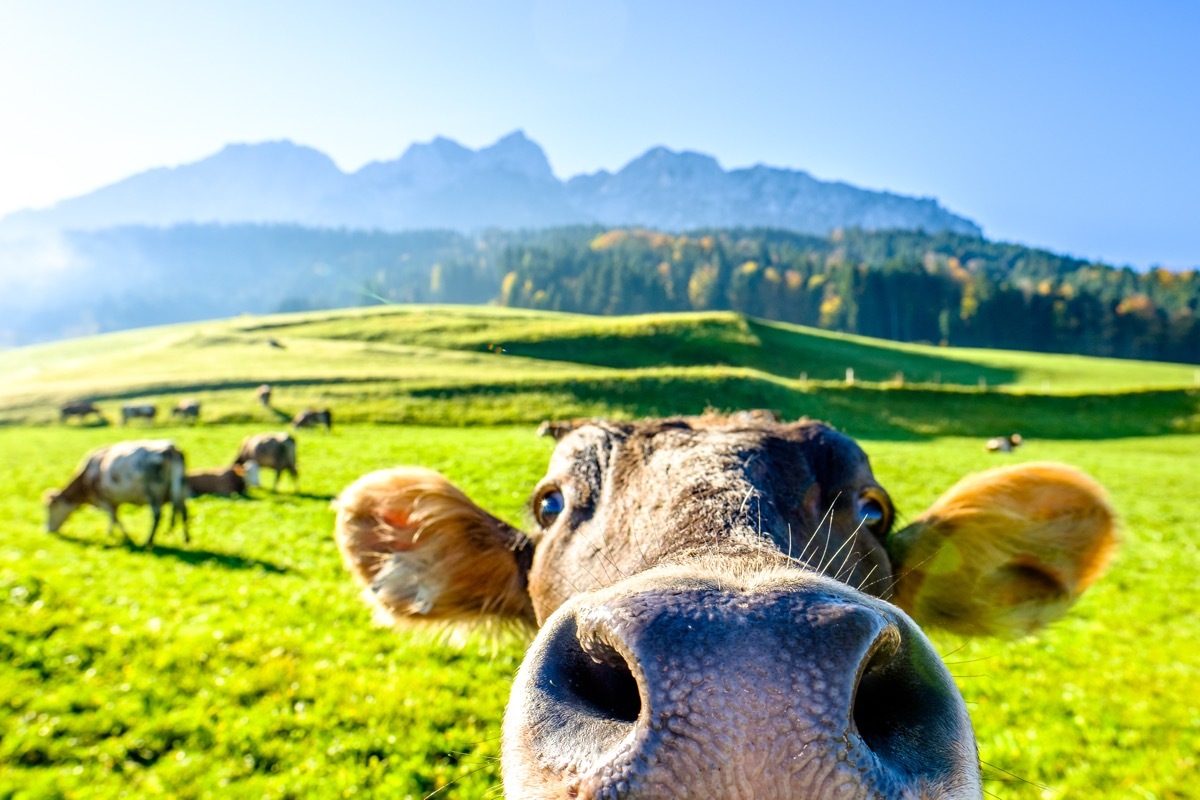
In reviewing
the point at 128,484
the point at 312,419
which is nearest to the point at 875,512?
the point at 128,484

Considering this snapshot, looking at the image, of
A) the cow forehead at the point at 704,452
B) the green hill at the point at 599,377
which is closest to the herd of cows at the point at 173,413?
the green hill at the point at 599,377

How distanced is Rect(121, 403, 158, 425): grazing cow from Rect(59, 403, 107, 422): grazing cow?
304cm

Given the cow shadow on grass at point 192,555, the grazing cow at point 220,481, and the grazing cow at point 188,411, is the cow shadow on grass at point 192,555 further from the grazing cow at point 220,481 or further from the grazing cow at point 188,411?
the grazing cow at point 188,411

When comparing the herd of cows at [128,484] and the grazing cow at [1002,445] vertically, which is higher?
the herd of cows at [128,484]

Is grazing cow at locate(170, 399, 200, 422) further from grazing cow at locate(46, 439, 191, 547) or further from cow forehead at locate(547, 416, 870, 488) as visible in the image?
cow forehead at locate(547, 416, 870, 488)

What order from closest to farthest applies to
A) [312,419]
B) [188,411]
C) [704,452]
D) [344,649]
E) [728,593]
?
[728,593]
[704,452]
[344,649]
[312,419]
[188,411]

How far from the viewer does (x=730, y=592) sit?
1625 mm

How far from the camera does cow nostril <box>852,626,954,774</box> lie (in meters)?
1.50

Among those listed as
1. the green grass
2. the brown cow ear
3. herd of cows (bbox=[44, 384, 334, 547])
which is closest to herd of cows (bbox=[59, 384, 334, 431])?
herd of cows (bbox=[44, 384, 334, 547])

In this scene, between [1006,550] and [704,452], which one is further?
[1006,550]

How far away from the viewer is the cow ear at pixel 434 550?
3.90m

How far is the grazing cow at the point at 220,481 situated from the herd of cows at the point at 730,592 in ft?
57.3

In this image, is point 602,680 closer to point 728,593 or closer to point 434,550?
point 728,593

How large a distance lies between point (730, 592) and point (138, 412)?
1845 inches
